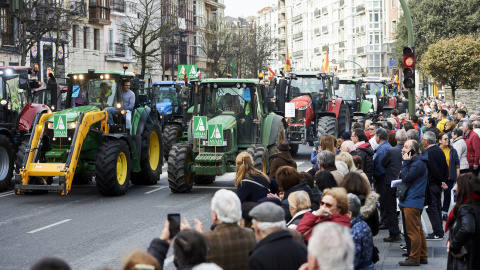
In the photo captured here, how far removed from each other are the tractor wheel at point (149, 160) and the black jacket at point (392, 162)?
8.32 metres

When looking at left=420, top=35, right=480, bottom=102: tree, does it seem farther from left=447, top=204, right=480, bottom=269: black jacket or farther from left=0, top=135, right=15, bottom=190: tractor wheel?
left=447, top=204, right=480, bottom=269: black jacket

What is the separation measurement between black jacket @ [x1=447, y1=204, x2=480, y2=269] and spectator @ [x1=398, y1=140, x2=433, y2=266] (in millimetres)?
2511

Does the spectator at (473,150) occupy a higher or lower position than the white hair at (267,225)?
higher

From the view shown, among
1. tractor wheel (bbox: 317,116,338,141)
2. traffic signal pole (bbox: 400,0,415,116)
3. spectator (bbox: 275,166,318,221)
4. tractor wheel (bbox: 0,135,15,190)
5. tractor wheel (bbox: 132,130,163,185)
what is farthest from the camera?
tractor wheel (bbox: 317,116,338,141)

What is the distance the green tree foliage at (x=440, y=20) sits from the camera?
57.0 metres

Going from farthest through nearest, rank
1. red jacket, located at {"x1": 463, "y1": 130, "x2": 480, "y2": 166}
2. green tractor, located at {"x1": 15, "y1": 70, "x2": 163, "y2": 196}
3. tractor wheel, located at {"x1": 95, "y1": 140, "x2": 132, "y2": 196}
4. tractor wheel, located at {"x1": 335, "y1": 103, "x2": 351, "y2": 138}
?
tractor wheel, located at {"x1": 335, "y1": 103, "x2": 351, "y2": 138}, tractor wheel, located at {"x1": 95, "y1": 140, "x2": 132, "y2": 196}, green tractor, located at {"x1": 15, "y1": 70, "x2": 163, "y2": 196}, red jacket, located at {"x1": 463, "y1": 130, "x2": 480, "y2": 166}

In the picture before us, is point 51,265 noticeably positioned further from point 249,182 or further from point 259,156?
point 259,156

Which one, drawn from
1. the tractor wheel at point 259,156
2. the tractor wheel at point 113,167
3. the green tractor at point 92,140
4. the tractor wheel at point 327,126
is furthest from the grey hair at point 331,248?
the tractor wheel at point 327,126

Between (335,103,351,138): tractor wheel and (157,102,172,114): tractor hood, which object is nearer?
(335,103,351,138): tractor wheel

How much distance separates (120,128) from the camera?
18.2 metres

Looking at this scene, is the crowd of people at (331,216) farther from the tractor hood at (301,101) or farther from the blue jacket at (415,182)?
the tractor hood at (301,101)

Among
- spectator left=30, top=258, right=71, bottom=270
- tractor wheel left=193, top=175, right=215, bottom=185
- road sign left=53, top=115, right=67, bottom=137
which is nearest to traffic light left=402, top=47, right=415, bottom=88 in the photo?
A: tractor wheel left=193, top=175, right=215, bottom=185

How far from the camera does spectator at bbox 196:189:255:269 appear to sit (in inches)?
243

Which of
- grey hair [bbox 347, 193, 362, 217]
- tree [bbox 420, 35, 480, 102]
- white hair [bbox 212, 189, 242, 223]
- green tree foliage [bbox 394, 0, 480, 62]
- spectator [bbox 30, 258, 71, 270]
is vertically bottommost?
grey hair [bbox 347, 193, 362, 217]
